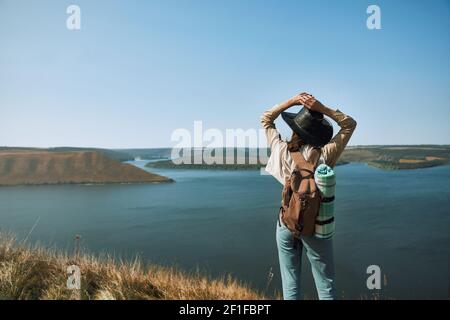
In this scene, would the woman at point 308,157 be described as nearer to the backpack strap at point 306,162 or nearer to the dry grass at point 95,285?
the backpack strap at point 306,162

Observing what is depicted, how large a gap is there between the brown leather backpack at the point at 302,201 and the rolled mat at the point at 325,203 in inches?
1.0

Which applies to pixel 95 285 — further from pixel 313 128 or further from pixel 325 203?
pixel 313 128

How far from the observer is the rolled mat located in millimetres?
1921

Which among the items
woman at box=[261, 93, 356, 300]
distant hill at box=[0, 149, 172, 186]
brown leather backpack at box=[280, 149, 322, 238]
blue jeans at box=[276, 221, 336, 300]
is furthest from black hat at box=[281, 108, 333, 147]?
distant hill at box=[0, 149, 172, 186]

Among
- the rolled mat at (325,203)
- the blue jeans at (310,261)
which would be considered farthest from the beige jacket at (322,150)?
the blue jeans at (310,261)

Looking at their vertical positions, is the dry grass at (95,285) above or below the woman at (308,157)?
below

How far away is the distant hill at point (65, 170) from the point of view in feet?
102

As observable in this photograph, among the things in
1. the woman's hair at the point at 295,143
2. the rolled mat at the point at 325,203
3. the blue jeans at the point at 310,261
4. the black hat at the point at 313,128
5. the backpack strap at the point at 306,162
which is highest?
the black hat at the point at 313,128

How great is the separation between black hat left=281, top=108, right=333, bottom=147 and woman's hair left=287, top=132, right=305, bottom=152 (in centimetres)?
2

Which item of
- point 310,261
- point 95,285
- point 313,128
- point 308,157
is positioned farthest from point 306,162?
point 95,285

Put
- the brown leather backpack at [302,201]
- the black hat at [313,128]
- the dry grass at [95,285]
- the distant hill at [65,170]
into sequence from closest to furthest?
the brown leather backpack at [302,201]
the black hat at [313,128]
the dry grass at [95,285]
the distant hill at [65,170]

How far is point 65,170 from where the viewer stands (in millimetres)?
32344

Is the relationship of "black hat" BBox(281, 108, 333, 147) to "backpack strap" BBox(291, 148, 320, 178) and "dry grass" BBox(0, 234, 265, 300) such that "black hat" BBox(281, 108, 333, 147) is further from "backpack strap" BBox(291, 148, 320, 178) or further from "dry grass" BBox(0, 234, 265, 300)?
"dry grass" BBox(0, 234, 265, 300)

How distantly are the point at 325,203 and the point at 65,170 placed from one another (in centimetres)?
3384
